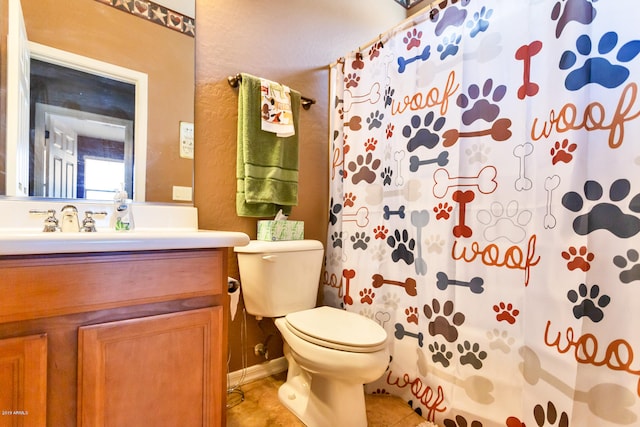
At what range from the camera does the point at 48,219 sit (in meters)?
0.98

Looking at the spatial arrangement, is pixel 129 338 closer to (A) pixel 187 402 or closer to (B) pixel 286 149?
(A) pixel 187 402

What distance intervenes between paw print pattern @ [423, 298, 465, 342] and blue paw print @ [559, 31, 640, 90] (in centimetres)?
87

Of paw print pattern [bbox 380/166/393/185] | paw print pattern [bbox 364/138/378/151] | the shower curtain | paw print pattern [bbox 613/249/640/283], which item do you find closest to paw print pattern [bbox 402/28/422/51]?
the shower curtain

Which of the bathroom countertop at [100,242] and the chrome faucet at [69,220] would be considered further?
the chrome faucet at [69,220]

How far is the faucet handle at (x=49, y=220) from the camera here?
984 millimetres

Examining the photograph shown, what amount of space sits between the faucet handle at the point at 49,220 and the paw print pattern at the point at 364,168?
1240mm

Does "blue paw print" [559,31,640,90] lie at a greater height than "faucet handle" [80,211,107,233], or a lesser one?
greater

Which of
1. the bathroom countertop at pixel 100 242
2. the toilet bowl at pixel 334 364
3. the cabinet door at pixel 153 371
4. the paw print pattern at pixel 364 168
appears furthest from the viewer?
the paw print pattern at pixel 364 168

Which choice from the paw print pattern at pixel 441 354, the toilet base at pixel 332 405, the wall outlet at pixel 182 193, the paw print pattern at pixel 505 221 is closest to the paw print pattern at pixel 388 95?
the paw print pattern at pixel 505 221

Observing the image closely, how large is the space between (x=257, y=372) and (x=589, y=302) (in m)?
1.45

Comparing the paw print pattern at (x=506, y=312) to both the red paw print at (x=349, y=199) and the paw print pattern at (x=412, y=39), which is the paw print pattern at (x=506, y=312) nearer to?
the red paw print at (x=349, y=199)

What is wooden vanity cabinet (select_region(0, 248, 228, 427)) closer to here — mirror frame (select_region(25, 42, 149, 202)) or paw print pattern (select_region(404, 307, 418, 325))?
mirror frame (select_region(25, 42, 149, 202))

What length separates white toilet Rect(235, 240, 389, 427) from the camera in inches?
43.3

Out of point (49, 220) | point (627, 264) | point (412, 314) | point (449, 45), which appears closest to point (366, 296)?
point (412, 314)
